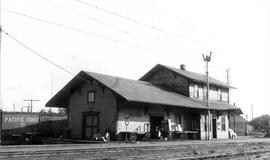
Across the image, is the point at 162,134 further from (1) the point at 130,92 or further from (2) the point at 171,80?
(2) the point at 171,80

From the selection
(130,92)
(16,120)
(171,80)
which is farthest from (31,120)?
(171,80)

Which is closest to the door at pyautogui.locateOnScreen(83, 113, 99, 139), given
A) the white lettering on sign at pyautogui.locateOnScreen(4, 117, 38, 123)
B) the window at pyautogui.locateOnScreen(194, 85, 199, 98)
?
the white lettering on sign at pyautogui.locateOnScreen(4, 117, 38, 123)

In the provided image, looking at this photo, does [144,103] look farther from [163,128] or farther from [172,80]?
[172,80]

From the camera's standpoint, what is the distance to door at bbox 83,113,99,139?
1078 inches

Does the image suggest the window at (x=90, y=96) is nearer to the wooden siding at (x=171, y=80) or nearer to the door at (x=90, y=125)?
the door at (x=90, y=125)

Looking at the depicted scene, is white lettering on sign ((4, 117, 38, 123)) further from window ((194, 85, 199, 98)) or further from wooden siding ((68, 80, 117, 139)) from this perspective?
window ((194, 85, 199, 98))

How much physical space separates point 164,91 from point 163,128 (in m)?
4.35

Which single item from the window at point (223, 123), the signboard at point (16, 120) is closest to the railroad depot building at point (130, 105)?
the signboard at point (16, 120)

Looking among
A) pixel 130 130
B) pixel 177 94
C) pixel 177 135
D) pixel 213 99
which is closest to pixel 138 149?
pixel 130 130

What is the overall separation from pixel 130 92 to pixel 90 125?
164 inches

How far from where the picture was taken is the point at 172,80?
3572cm

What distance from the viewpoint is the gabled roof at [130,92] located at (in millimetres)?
25688

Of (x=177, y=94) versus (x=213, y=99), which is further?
(x=213, y=99)

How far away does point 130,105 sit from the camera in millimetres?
26516
